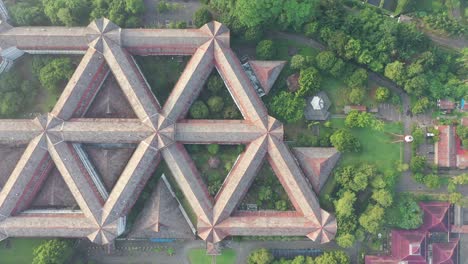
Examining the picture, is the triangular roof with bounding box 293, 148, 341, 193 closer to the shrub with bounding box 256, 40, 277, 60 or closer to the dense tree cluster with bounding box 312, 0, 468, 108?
the dense tree cluster with bounding box 312, 0, 468, 108

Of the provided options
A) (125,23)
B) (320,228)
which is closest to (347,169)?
(320,228)

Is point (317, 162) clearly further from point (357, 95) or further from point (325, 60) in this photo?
point (325, 60)

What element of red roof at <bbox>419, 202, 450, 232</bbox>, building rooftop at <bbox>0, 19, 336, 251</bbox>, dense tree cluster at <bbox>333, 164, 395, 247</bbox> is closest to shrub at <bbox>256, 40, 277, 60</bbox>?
building rooftop at <bbox>0, 19, 336, 251</bbox>

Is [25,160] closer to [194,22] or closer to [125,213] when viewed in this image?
[125,213]

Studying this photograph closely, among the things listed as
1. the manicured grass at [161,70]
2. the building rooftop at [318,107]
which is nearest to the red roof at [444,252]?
the building rooftop at [318,107]

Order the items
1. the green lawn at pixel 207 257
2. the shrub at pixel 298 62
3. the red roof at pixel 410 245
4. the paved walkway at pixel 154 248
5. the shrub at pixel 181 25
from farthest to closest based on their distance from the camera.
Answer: the green lawn at pixel 207 257 < the paved walkway at pixel 154 248 < the shrub at pixel 181 25 < the shrub at pixel 298 62 < the red roof at pixel 410 245

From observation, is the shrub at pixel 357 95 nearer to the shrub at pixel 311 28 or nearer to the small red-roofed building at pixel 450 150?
the shrub at pixel 311 28

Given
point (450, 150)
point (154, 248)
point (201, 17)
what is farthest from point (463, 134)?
point (154, 248)
